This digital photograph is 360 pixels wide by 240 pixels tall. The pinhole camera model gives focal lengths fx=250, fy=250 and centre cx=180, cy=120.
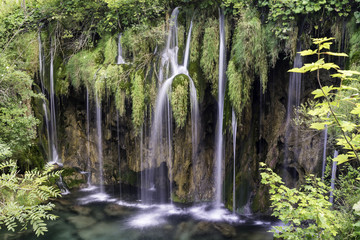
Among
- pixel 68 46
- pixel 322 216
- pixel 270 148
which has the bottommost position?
pixel 270 148

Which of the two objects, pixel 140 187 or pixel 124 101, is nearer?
pixel 124 101

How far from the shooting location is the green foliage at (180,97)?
723 centimetres

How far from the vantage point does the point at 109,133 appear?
963 centimetres

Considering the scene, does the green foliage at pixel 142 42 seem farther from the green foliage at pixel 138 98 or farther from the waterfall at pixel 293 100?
the waterfall at pixel 293 100

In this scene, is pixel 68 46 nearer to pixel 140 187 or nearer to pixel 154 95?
pixel 154 95

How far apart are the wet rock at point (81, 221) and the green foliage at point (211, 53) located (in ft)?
17.6

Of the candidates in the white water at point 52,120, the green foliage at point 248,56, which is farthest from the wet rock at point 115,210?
the green foliage at point 248,56

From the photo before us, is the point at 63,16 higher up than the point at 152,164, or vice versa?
the point at 63,16

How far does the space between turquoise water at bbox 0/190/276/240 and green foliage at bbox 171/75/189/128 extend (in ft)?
9.39

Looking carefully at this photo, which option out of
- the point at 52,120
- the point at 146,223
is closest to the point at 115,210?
the point at 146,223

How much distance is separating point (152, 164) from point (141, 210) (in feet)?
5.08

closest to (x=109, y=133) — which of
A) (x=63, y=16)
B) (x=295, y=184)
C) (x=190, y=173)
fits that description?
(x=190, y=173)

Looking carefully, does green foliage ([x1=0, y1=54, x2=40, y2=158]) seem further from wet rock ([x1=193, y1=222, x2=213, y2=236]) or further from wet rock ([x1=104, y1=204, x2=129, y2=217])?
wet rock ([x1=193, y1=222, x2=213, y2=236])

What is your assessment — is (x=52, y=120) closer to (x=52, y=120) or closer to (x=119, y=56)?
(x=52, y=120)
